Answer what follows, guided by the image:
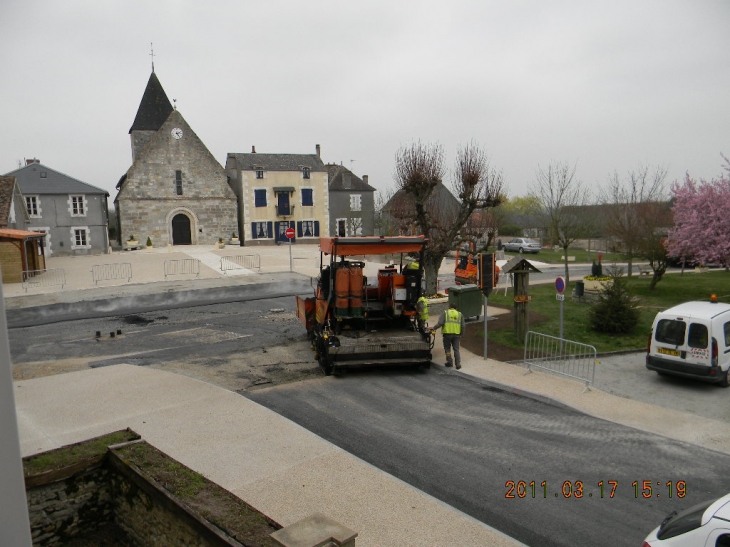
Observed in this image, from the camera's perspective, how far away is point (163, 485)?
218 inches

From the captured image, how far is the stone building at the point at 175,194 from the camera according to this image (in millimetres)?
39938

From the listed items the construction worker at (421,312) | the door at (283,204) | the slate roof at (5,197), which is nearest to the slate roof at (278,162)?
the door at (283,204)

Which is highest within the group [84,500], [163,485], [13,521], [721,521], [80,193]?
[80,193]

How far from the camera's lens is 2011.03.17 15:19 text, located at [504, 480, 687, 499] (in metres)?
6.14

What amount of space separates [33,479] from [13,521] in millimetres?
3640

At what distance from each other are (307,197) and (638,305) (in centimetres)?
3192

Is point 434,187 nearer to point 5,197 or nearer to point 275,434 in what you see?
point 275,434

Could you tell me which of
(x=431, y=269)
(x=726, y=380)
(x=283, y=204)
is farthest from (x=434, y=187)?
(x=283, y=204)

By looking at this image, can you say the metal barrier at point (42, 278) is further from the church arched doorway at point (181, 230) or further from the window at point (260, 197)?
the window at point (260, 197)

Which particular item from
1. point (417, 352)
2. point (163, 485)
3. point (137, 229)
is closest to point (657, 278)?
point (417, 352)

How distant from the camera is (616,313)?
1382 centimetres

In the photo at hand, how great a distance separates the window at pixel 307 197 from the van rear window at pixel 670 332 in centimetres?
3671

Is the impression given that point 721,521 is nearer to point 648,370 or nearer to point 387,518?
point 387,518

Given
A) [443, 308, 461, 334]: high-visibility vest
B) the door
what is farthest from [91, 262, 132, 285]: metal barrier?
[443, 308, 461, 334]: high-visibility vest
